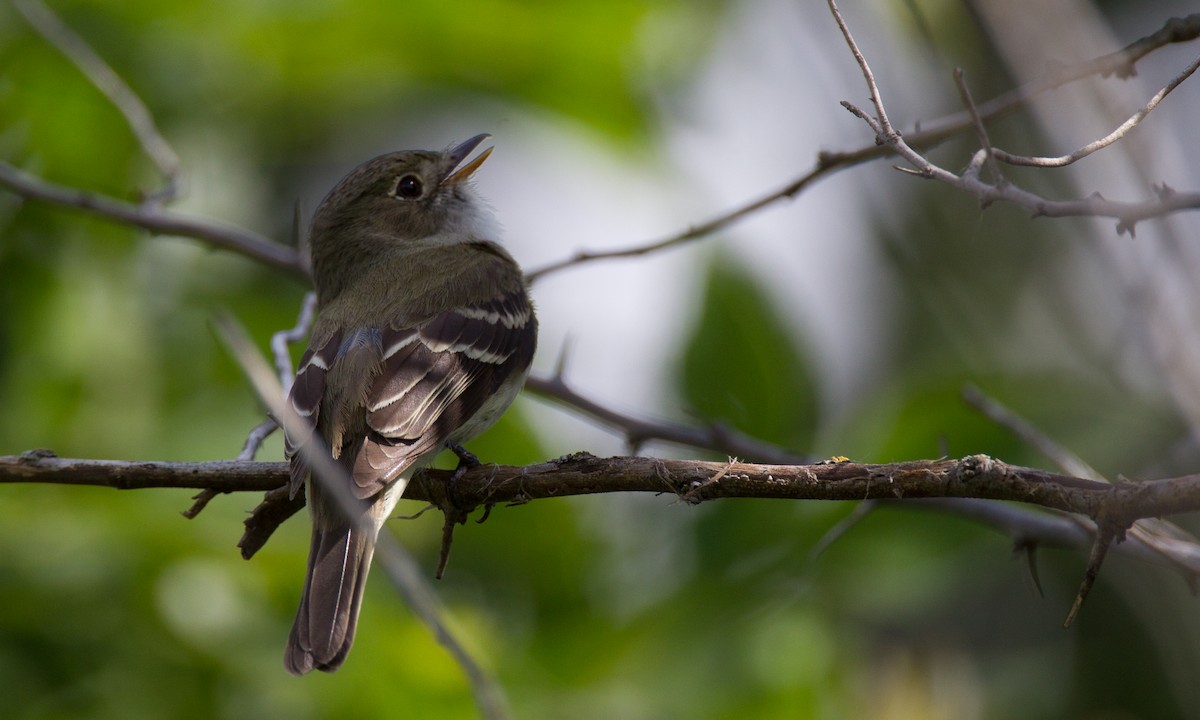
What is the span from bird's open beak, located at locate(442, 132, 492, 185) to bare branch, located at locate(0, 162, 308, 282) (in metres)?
0.94

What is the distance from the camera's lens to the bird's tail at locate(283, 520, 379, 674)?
3.66 m

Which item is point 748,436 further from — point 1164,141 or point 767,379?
point 1164,141

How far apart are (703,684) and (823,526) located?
2.57 feet

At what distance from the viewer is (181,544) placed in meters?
4.56

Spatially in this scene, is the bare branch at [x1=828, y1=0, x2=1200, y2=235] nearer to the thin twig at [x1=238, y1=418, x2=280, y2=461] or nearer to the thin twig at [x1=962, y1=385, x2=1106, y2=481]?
the thin twig at [x1=962, y1=385, x2=1106, y2=481]

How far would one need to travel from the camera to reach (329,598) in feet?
12.5

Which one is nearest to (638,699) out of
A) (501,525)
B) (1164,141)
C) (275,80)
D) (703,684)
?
(703,684)

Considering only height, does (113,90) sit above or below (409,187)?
above

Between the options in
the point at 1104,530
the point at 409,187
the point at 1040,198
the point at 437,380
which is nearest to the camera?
the point at 1104,530

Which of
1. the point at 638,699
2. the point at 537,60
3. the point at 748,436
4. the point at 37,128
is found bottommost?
the point at 638,699

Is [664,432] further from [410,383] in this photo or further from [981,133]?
[981,133]

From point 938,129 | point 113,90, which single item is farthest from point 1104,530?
point 113,90

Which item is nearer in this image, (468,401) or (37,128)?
(468,401)

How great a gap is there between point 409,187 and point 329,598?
2.74 m
